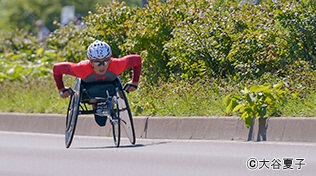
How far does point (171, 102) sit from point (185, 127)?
1.19 m

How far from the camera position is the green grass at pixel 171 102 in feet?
48.9

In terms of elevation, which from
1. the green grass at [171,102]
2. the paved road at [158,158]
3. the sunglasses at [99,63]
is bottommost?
the green grass at [171,102]

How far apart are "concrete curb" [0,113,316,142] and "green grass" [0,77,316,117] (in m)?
0.23

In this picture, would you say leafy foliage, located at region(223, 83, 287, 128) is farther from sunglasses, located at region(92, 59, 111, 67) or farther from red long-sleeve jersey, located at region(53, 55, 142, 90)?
sunglasses, located at region(92, 59, 111, 67)

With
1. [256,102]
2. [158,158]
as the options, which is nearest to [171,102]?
[256,102]

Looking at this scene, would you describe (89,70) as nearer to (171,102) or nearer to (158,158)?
(158,158)

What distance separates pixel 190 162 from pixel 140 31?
24.0 ft

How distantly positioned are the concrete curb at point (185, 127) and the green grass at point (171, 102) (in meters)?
0.23

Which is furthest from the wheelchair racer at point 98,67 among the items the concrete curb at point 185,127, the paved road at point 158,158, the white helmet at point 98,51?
the concrete curb at point 185,127

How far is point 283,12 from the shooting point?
1675 cm

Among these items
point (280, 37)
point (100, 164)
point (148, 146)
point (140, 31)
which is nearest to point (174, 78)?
point (140, 31)

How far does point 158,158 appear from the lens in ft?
42.2

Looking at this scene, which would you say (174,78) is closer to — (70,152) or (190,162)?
(70,152)

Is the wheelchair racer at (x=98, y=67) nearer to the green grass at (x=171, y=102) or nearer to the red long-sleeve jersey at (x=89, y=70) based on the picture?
the red long-sleeve jersey at (x=89, y=70)
